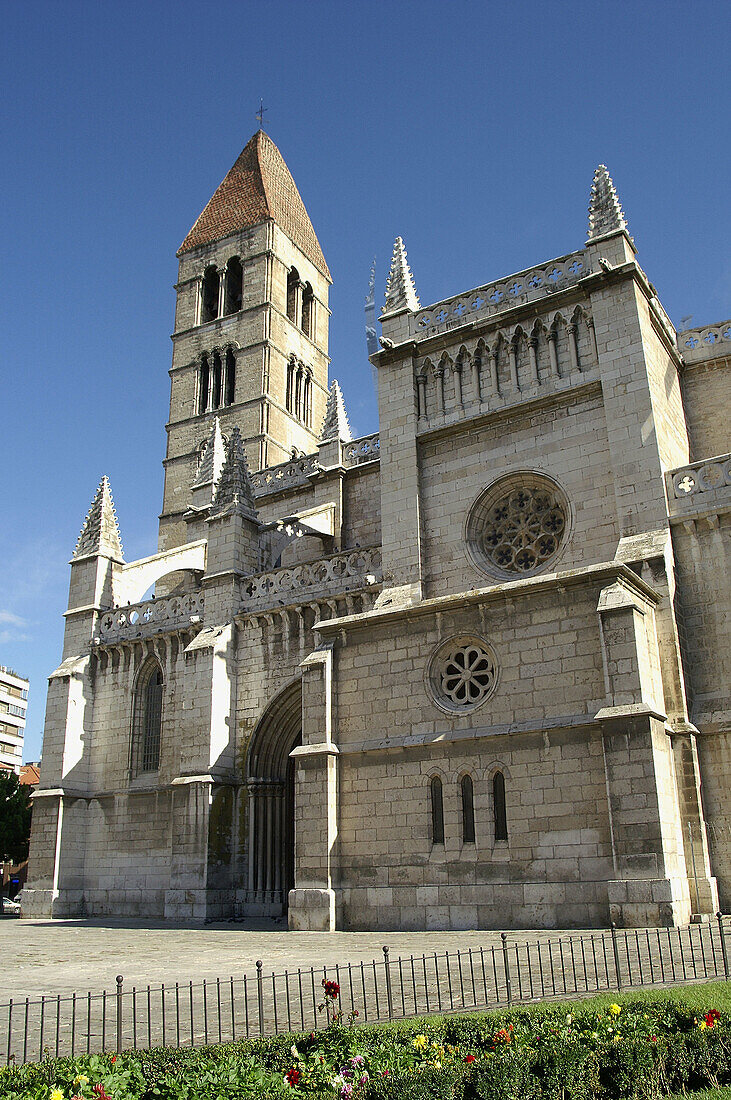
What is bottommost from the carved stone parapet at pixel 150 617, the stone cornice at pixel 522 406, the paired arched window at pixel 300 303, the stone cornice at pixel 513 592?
the stone cornice at pixel 513 592

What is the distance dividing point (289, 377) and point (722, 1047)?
4044cm

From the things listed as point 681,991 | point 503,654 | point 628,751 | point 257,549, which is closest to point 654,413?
point 503,654

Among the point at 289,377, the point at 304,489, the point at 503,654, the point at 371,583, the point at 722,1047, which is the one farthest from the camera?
the point at 289,377

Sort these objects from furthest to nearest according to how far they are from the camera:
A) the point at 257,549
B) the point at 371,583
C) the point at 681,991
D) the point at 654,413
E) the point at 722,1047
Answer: the point at 257,549
the point at 371,583
the point at 654,413
the point at 681,991
the point at 722,1047

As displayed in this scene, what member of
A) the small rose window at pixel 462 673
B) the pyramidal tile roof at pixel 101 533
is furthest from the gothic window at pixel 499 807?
the pyramidal tile roof at pixel 101 533

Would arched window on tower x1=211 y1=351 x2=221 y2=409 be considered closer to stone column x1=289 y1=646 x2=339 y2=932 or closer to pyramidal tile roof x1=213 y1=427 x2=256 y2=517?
pyramidal tile roof x1=213 y1=427 x2=256 y2=517

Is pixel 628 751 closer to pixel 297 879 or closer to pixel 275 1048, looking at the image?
pixel 297 879

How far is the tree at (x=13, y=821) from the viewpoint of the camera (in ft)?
108

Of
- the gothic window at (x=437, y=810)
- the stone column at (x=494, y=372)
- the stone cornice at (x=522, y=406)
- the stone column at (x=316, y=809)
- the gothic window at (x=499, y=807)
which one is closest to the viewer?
the gothic window at (x=499, y=807)

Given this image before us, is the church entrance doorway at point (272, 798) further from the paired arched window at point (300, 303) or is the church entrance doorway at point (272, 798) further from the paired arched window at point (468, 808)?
the paired arched window at point (300, 303)

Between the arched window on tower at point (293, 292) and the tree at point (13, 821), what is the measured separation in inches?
1024

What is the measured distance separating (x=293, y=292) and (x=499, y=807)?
36382 millimetres

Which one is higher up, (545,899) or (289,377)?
(289,377)

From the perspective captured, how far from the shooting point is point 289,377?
44594 mm
